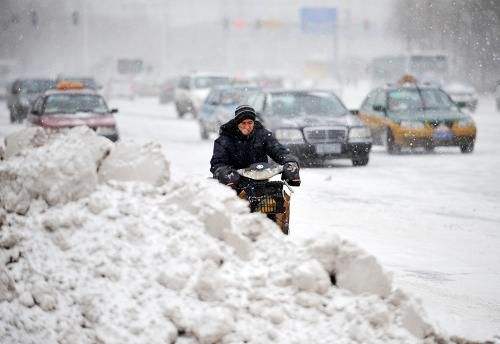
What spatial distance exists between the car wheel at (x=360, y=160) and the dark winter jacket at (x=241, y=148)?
10408 mm

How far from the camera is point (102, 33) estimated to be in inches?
5709

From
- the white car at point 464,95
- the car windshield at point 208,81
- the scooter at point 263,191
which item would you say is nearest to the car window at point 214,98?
the car windshield at point 208,81

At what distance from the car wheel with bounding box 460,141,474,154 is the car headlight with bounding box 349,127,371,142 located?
3.79 meters

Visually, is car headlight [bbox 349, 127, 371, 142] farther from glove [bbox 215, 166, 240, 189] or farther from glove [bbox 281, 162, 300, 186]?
glove [bbox 215, 166, 240, 189]

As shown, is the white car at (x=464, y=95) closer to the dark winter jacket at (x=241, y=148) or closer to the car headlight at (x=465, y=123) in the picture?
the car headlight at (x=465, y=123)

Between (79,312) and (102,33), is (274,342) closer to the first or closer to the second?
(79,312)

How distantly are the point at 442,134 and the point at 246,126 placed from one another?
13729 mm

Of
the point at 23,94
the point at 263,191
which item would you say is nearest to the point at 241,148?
the point at 263,191

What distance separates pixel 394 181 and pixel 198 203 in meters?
9.76

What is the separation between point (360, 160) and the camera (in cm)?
1814

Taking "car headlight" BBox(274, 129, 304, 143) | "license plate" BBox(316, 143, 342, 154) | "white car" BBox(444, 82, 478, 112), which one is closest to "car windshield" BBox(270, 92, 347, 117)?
"car headlight" BBox(274, 129, 304, 143)

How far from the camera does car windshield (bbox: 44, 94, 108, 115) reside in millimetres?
21188

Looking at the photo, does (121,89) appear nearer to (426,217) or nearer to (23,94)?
(23,94)

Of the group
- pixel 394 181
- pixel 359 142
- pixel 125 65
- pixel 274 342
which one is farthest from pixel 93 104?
pixel 125 65
